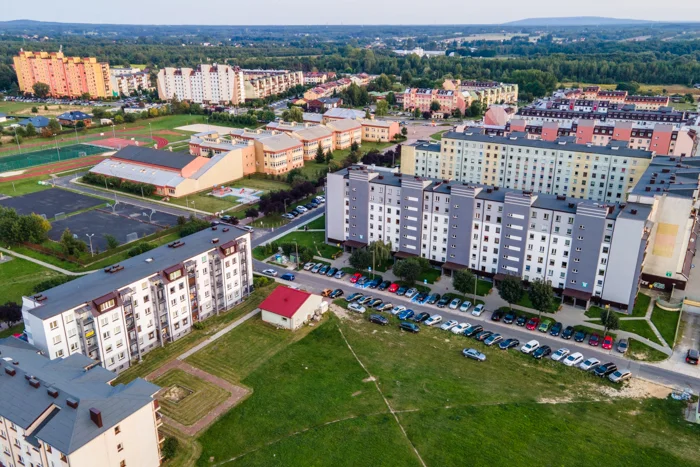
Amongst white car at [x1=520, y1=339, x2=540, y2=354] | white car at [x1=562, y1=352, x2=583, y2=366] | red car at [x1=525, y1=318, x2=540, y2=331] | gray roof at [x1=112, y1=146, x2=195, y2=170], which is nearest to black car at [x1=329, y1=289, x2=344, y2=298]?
red car at [x1=525, y1=318, x2=540, y2=331]

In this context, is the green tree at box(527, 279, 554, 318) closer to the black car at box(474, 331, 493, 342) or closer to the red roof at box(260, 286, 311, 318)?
the black car at box(474, 331, 493, 342)

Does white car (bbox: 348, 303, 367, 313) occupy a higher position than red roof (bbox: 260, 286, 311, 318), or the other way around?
red roof (bbox: 260, 286, 311, 318)

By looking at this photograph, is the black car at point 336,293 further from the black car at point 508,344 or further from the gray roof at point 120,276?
the black car at point 508,344

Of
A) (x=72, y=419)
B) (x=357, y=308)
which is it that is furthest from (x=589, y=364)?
(x=72, y=419)

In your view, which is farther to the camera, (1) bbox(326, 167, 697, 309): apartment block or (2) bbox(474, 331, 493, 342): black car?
(1) bbox(326, 167, 697, 309): apartment block

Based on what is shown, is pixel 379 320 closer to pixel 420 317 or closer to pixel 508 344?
pixel 420 317

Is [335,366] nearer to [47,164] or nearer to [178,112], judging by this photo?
[47,164]
